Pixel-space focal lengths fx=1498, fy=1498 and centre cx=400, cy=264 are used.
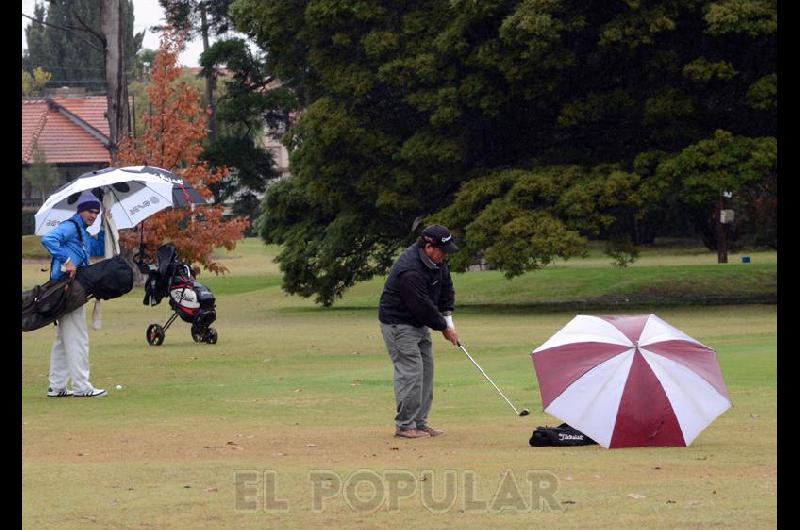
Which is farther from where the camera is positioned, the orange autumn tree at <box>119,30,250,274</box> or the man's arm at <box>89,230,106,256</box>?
the orange autumn tree at <box>119,30,250,274</box>

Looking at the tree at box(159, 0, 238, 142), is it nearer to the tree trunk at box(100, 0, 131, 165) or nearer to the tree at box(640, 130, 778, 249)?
the tree trunk at box(100, 0, 131, 165)

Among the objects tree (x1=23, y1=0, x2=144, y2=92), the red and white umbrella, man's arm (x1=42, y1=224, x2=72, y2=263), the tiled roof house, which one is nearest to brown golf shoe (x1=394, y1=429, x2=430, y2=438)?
the red and white umbrella

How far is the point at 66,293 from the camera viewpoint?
1678 cm

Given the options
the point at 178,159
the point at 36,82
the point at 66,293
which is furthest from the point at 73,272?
the point at 36,82

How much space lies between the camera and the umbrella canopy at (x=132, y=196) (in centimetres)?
2297

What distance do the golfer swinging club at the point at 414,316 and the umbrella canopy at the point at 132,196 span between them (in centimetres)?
1026

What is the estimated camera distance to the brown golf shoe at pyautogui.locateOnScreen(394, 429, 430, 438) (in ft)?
43.4

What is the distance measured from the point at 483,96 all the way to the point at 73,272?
21.1 meters

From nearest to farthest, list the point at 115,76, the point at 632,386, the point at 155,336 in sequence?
the point at 632,386
the point at 155,336
the point at 115,76

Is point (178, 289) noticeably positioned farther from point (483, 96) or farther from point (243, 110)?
point (243, 110)

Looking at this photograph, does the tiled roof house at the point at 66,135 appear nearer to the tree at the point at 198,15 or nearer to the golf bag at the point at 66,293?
the tree at the point at 198,15

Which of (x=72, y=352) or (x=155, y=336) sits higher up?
(x=72, y=352)

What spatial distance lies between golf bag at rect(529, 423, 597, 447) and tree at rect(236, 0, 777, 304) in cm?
2181
